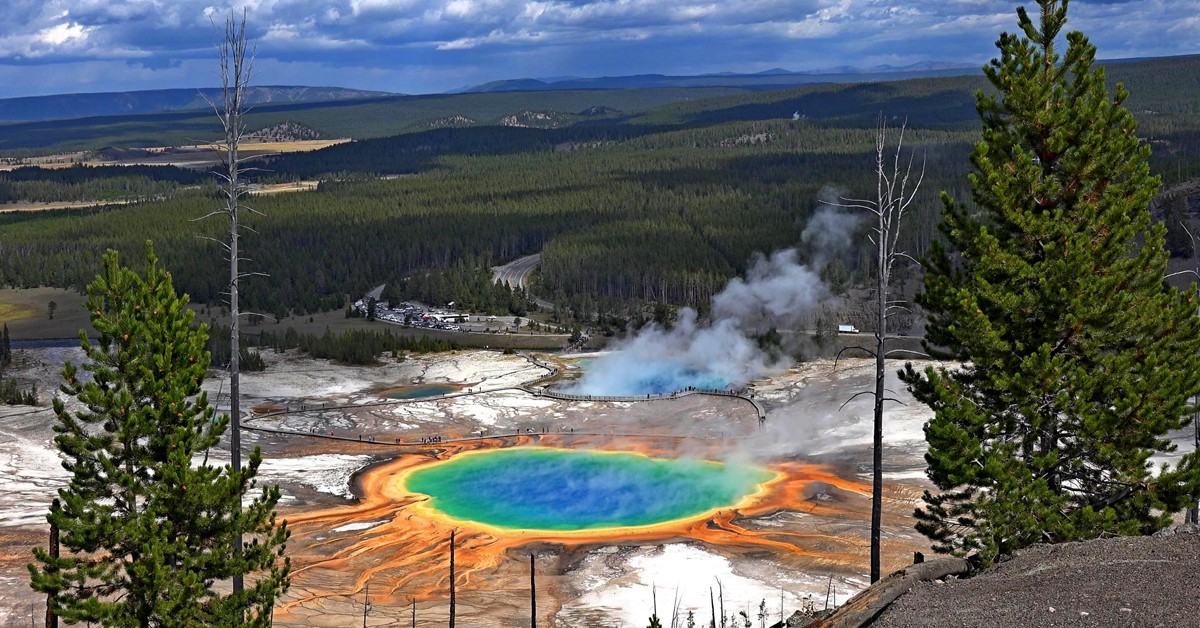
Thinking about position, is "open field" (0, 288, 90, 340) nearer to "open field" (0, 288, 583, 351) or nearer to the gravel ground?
"open field" (0, 288, 583, 351)

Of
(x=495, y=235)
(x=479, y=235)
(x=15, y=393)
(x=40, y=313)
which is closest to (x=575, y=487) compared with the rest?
(x=15, y=393)

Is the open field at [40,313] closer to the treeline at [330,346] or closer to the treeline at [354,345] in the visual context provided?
the treeline at [330,346]

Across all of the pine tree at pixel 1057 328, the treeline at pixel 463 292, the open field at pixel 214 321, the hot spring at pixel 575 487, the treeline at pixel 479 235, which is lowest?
the open field at pixel 214 321

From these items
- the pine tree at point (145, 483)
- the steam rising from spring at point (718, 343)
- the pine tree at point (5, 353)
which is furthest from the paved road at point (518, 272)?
the pine tree at point (145, 483)

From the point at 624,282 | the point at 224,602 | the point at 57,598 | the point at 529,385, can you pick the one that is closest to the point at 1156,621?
the point at 224,602

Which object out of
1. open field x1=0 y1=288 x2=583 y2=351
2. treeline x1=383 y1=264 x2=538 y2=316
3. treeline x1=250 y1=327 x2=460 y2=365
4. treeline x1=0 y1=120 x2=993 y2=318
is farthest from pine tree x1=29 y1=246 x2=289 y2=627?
treeline x1=383 y1=264 x2=538 y2=316
